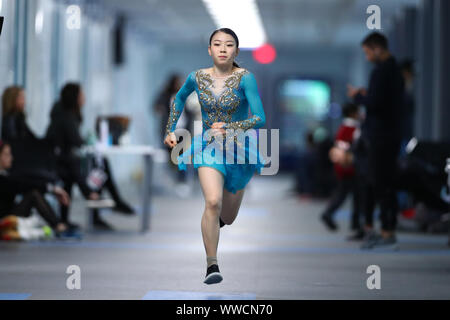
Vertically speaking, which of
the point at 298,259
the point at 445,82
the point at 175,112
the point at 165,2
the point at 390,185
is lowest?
the point at 298,259

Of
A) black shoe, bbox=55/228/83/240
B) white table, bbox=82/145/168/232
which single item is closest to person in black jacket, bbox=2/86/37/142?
white table, bbox=82/145/168/232

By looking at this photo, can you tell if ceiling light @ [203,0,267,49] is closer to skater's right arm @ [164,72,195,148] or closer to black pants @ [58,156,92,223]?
black pants @ [58,156,92,223]

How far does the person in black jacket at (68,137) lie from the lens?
8773mm

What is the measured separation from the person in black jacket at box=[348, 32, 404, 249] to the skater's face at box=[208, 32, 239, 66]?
2.87 metres

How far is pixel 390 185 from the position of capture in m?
7.59

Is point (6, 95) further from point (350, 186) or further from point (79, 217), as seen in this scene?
point (350, 186)

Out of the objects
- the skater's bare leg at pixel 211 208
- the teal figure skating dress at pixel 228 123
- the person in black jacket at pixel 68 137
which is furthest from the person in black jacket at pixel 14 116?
the skater's bare leg at pixel 211 208

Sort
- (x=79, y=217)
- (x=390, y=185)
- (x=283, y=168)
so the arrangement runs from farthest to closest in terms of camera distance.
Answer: (x=283, y=168)
(x=79, y=217)
(x=390, y=185)

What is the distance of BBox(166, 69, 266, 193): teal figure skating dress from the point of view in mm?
4816

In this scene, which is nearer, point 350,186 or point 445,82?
point 350,186

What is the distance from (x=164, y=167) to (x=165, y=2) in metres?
3.89

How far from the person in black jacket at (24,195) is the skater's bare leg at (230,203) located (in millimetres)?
3483

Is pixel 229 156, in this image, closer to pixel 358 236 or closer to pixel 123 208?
pixel 358 236
